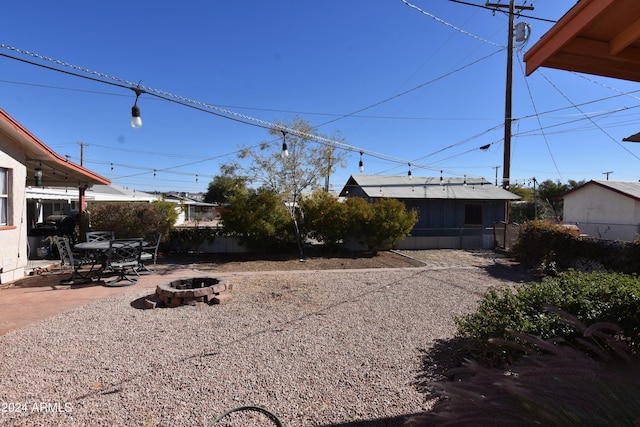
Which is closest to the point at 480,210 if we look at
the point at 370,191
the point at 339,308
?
the point at 370,191

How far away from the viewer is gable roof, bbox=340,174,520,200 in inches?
587

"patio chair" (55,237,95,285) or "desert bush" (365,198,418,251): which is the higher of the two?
"desert bush" (365,198,418,251)

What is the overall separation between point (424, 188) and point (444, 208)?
4.42 ft

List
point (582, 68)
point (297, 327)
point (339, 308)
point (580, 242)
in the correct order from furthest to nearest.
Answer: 1. point (580, 242)
2. point (339, 308)
3. point (297, 327)
4. point (582, 68)

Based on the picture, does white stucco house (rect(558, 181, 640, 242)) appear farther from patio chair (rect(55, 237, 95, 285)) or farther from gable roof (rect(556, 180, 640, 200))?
patio chair (rect(55, 237, 95, 285))

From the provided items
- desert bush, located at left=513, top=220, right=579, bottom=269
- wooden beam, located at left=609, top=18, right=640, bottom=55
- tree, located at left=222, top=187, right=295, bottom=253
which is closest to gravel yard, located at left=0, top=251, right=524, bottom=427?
wooden beam, located at left=609, top=18, right=640, bottom=55

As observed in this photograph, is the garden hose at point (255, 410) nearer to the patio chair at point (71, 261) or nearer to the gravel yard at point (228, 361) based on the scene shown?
the gravel yard at point (228, 361)

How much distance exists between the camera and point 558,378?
1.30 m

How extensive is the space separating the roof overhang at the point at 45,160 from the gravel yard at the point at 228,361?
161 inches

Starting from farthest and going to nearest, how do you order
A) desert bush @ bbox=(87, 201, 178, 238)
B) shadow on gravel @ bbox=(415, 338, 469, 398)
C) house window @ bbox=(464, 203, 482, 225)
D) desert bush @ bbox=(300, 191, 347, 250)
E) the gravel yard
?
house window @ bbox=(464, 203, 482, 225) → desert bush @ bbox=(300, 191, 347, 250) → desert bush @ bbox=(87, 201, 178, 238) → shadow on gravel @ bbox=(415, 338, 469, 398) → the gravel yard

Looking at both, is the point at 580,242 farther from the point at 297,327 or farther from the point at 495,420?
the point at 495,420

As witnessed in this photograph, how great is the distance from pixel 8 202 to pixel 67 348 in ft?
17.9

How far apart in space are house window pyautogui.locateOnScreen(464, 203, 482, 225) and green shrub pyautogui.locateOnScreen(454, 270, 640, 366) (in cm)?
1263

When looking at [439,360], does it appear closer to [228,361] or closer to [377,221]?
[228,361]
